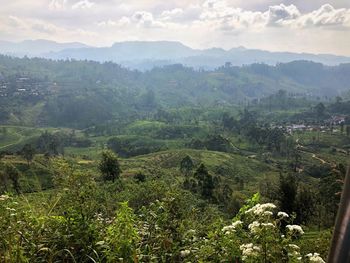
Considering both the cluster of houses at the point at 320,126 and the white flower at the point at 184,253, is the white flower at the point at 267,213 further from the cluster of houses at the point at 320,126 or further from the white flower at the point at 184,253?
the cluster of houses at the point at 320,126

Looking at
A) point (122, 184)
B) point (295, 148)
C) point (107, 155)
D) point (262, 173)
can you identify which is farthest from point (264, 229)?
point (295, 148)

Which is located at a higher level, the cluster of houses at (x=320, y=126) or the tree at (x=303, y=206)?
the tree at (x=303, y=206)

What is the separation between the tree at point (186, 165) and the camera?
78875 mm

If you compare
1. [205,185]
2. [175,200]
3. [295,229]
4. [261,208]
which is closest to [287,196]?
[205,185]

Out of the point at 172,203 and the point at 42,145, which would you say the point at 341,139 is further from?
the point at 172,203

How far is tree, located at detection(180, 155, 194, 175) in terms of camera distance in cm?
7888

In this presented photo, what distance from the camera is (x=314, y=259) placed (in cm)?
370

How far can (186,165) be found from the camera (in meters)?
79.8

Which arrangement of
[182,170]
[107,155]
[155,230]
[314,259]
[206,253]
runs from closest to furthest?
[314,259], [206,253], [155,230], [107,155], [182,170]

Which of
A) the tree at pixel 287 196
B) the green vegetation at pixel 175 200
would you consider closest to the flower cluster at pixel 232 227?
the green vegetation at pixel 175 200

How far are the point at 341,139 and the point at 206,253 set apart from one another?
14844cm

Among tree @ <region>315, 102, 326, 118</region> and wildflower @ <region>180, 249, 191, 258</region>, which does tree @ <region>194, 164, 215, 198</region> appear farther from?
tree @ <region>315, 102, 326, 118</region>

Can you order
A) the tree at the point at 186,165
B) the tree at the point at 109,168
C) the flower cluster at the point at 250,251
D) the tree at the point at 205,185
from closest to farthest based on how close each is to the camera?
the flower cluster at the point at 250,251 → the tree at the point at 109,168 → the tree at the point at 205,185 → the tree at the point at 186,165

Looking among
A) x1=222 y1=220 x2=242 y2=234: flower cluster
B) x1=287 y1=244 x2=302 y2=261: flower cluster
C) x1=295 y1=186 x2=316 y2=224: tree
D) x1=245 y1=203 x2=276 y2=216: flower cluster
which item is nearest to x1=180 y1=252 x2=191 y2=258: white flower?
x1=222 y1=220 x2=242 y2=234: flower cluster
